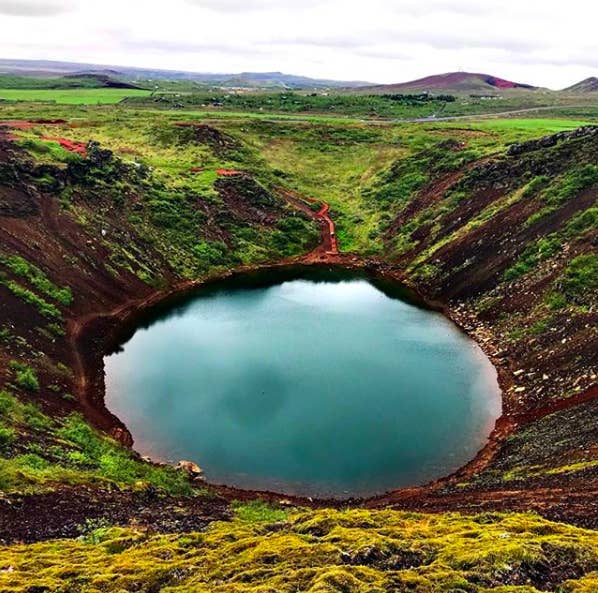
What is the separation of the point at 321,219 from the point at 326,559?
70.2 m

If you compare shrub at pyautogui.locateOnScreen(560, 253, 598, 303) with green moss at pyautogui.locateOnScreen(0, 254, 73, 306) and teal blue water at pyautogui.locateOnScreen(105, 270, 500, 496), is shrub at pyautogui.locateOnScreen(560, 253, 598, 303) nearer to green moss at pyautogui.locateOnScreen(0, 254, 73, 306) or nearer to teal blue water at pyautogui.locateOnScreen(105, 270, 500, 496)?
teal blue water at pyautogui.locateOnScreen(105, 270, 500, 496)

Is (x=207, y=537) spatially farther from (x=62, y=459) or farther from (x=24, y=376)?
(x=24, y=376)

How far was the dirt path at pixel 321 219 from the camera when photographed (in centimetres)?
7788

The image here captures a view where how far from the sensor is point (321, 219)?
3342 inches

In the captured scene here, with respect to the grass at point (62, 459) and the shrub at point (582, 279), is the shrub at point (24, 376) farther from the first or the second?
the shrub at point (582, 279)

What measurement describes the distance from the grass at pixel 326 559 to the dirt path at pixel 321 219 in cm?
5732

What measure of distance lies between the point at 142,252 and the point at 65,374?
2629 centimetres

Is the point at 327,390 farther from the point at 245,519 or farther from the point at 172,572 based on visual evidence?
the point at 172,572

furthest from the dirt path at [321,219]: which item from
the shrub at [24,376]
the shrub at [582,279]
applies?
the shrub at [24,376]

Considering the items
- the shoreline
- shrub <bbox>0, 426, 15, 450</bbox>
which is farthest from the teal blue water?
shrub <bbox>0, 426, 15, 450</bbox>

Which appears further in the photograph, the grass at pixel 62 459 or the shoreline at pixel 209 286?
the shoreline at pixel 209 286

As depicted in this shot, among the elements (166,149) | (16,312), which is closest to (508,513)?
(16,312)

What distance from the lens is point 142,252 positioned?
66.6 m

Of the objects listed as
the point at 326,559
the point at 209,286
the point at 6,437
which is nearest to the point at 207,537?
the point at 326,559
